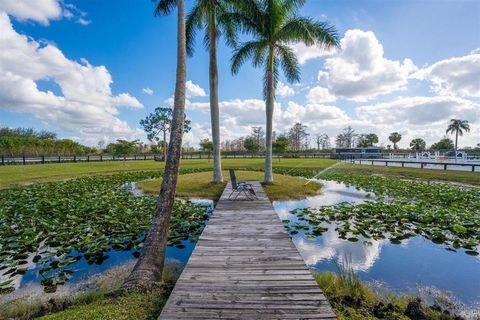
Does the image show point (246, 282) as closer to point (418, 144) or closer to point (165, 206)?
point (165, 206)

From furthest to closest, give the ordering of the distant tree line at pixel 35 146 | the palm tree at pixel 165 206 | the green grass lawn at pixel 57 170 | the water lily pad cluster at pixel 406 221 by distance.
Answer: the distant tree line at pixel 35 146, the green grass lawn at pixel 57 170, the water lily pad cluster at pixel 406 221, the palm tree at pixel 165 206

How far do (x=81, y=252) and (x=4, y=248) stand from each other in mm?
1598

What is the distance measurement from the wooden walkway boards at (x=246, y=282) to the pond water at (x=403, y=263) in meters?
1.10

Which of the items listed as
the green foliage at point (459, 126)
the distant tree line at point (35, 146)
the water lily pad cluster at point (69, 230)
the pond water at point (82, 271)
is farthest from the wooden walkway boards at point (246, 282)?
the green foliage at point (459, 126)

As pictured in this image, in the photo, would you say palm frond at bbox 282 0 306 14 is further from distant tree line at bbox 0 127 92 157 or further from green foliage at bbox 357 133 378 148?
green foliage at bbox 357 133 378 148

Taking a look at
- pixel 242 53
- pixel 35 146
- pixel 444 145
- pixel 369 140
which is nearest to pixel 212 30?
pixel 242 53

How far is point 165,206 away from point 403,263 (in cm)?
498

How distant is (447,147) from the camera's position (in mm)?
70125

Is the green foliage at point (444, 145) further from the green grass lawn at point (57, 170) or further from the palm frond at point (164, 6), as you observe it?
the palm frond at point (164, 6)

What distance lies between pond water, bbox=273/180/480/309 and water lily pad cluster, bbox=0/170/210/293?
3.23 meters

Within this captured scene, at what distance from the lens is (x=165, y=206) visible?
15.8 feet

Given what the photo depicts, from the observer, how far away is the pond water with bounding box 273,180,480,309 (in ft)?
13.5

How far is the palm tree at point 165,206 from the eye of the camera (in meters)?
3.90

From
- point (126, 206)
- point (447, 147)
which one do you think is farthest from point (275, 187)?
point (447, 147)
